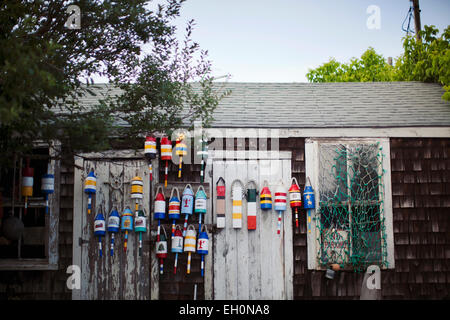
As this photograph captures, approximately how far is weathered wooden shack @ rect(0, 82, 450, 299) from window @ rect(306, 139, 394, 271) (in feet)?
0.05

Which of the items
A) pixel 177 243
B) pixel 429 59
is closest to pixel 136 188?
pixel 177 243

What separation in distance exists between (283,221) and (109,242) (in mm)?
2426

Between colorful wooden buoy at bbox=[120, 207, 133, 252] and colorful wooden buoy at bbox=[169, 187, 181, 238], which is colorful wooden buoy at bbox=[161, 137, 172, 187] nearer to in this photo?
colorful wooden buoy at bbox=[169, 187, 181, 238]

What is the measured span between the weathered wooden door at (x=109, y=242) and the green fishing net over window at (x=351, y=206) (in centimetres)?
248

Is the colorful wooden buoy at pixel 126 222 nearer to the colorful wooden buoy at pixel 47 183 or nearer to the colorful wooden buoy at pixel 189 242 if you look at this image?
the colorful wooden buoy at pixel 189 242

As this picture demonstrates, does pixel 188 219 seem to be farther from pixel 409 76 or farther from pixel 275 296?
pixel 409 76

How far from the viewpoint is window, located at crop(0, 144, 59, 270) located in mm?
6157

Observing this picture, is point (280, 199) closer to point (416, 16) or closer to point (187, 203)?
point (187, 203)

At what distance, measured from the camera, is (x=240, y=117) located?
7066 mm

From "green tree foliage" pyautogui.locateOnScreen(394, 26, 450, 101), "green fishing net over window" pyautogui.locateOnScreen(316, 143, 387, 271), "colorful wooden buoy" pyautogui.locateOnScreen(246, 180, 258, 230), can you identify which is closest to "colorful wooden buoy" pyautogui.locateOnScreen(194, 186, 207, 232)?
"colorful wooden buoy" pyautogui.locateOnScreen(246, 180, 258, 230)

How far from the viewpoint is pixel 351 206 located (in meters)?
6.72

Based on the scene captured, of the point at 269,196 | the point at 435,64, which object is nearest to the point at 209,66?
the point at 269,196

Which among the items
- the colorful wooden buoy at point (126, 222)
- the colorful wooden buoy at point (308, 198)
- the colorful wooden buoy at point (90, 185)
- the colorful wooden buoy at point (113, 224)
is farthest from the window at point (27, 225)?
the colorful wooden buoy at point (308, 198)

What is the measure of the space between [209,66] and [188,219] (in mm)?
2142
